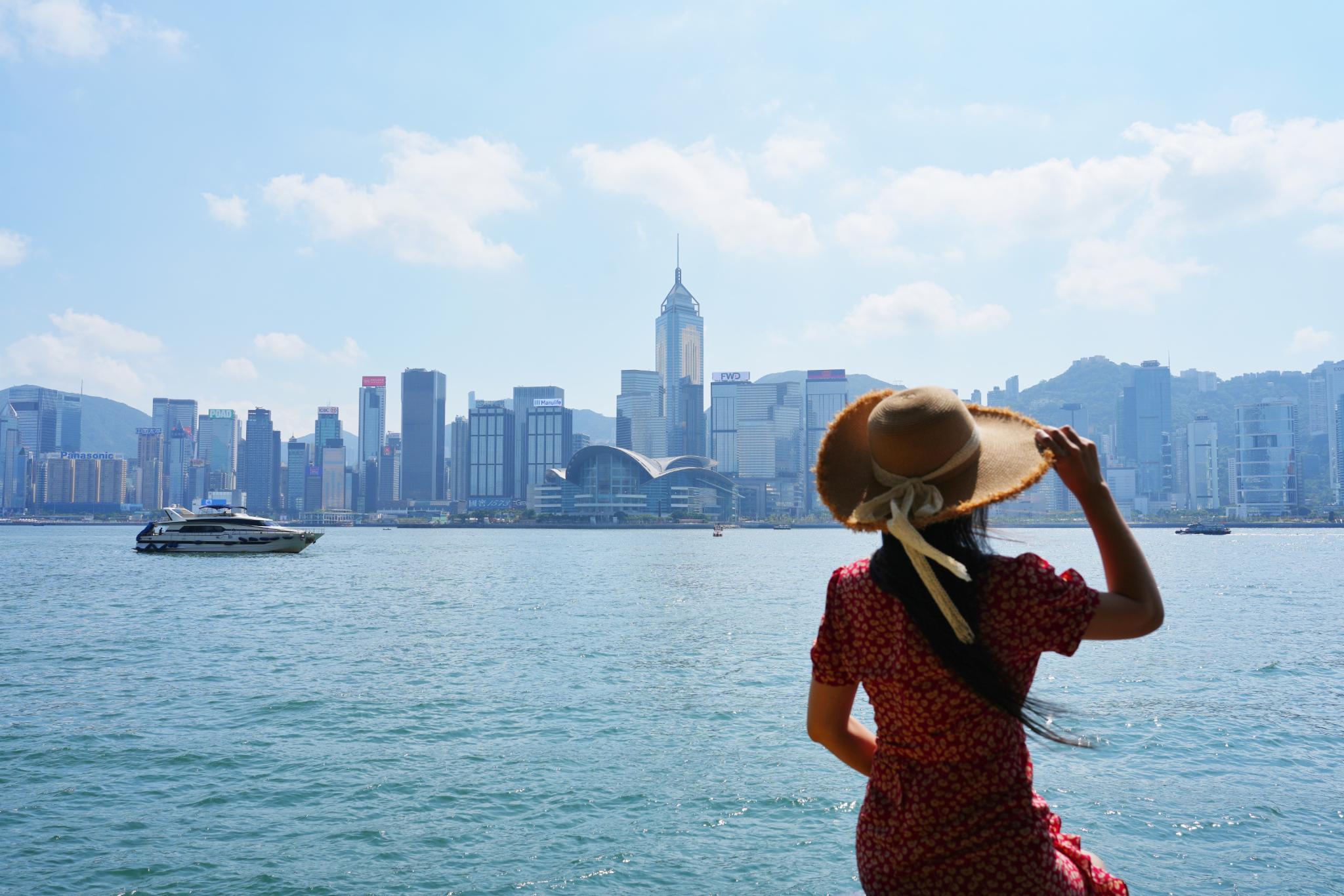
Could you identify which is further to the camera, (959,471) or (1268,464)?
(1268,464)

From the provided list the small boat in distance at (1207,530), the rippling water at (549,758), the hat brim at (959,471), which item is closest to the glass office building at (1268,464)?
the small boat in distance at (1207,530)

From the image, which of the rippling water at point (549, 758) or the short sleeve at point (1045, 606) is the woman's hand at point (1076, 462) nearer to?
the short sleeve at point (1045, 606)

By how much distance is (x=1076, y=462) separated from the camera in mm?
2059

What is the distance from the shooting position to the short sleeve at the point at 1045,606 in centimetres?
201

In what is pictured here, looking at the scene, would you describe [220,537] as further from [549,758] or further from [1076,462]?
[1076,462]

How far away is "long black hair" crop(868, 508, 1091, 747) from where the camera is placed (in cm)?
206

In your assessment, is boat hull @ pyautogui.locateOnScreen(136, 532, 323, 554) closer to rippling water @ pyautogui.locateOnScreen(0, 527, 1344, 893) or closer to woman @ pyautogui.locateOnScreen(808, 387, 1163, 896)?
rippling water @ pyautogui.locateOnScreen(0, 527, 1344, 893)

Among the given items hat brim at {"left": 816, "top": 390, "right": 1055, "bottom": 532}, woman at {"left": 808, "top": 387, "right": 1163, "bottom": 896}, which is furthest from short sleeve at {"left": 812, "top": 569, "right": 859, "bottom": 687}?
hat brim at {"left": 816, "top": 390, "right": 1055, "bottom": 532}

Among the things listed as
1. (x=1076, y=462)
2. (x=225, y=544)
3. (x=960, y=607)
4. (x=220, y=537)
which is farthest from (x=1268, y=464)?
(x=960, y=607)

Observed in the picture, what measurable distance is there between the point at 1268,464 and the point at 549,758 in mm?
202621

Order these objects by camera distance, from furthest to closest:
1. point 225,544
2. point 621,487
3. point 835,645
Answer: point 621,487 → point 225,544 → point 835,645

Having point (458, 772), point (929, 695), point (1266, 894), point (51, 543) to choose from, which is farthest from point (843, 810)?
point (51, 543)

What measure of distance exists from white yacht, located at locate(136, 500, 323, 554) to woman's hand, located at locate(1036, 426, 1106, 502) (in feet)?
200

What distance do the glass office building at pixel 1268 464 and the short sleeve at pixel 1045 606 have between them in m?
206
